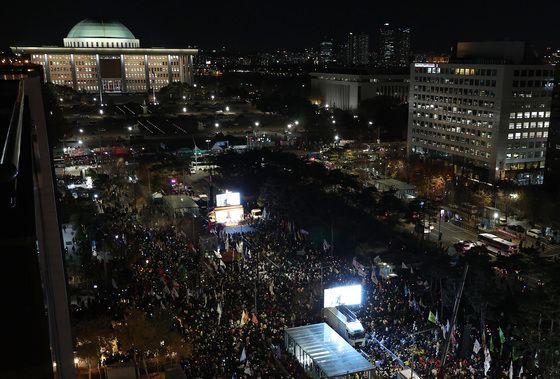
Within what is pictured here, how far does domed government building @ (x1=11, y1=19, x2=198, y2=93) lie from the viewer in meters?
72.9

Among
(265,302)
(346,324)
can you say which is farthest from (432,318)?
(265,302)

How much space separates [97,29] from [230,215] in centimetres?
6600

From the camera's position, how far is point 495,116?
114 ft

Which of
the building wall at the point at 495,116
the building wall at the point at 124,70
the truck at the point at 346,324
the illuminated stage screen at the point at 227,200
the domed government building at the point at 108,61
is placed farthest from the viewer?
the building wall at the point at 124,70

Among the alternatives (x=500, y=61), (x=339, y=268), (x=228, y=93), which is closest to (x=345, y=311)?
(x=339, y=268)

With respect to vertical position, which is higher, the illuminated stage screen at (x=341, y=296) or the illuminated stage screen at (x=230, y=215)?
the illuminated stage screen at (x=341, y=296)

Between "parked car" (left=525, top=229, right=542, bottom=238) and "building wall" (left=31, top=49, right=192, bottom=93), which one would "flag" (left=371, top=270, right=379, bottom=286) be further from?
"building wall" (left=31, top=49, right=192, bottom=93)

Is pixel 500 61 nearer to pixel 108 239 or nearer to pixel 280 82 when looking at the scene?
pixel 108 239

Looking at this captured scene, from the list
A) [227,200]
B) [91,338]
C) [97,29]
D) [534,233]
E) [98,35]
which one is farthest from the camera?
A: [97,29]

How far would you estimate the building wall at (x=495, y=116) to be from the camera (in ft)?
113

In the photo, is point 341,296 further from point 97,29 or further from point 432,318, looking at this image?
point 97,29

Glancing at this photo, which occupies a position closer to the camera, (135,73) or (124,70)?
(124,70)

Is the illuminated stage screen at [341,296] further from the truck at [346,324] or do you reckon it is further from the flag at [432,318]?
the flag at [432,318]

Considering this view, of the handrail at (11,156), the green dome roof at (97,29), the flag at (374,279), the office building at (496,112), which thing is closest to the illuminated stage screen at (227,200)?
the flag at (374,279)
